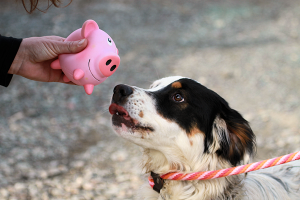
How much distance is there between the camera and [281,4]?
9.15 meters

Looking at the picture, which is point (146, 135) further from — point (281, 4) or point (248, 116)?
point (281, 4)

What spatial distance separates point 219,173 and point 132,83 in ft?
11.9

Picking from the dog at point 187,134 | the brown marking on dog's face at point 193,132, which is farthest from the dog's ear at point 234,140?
the brown marking on dog's face at point 193,132

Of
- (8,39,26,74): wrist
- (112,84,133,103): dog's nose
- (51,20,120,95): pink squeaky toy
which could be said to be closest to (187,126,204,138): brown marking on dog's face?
(112,84,133,103): dog's nose

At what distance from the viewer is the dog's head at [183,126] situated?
6.55 ft

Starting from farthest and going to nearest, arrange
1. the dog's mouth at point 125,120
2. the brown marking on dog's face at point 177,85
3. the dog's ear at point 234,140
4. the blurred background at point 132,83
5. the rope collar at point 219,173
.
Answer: the blurred background at point 132,83 < the brown marking on dog's face at point 177,85 < the dog's ear at point 234,140 < the dog's mouth at point 125,120 < the rope collar at point 219,173

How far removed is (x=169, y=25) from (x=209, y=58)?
1.85m

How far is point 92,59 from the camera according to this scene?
204 centimetres

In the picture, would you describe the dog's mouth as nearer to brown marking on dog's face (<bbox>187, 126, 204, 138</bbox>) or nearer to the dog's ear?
brown marking on dog's face (<bbox>187, 126, 204, 138</bbox>)

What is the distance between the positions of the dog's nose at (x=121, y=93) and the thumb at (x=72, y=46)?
0.38 m

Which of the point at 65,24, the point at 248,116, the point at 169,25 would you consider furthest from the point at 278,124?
the point at 65,24

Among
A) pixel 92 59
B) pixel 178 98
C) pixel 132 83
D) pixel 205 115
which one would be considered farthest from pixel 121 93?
pixel 132 83

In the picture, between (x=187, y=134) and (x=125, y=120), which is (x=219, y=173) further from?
(x=125, y=120)

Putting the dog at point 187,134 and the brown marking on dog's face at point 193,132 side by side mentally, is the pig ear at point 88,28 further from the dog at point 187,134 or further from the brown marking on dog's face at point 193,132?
the brown marking on dog's face at point 193,132
